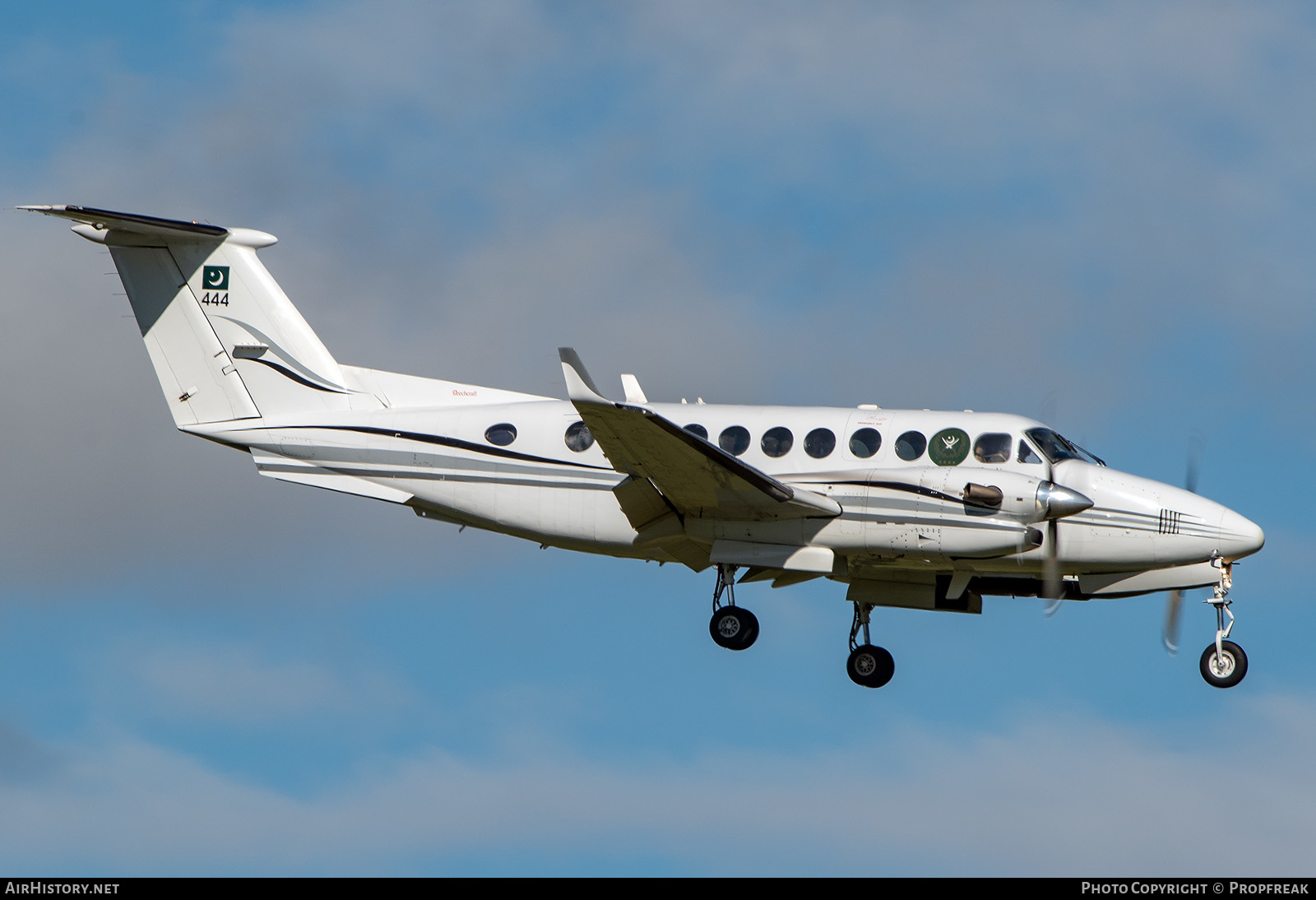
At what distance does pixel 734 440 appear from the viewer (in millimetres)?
22172

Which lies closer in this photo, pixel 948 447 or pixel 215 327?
pixel 948 447

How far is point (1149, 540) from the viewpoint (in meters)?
21.4

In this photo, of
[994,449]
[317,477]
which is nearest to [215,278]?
[317,477]

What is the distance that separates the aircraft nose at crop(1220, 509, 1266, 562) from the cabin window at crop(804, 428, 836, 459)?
5407mm

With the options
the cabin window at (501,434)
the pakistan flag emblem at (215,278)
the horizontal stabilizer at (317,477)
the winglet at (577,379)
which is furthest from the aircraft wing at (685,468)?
the pakistan flag emblem at (215,278)

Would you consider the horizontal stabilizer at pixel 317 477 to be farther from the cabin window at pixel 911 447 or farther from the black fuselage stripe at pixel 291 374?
the cabin window at pixel 911 447

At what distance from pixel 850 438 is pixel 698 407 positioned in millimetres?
2395

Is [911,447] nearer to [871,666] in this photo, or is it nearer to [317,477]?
[871,666]

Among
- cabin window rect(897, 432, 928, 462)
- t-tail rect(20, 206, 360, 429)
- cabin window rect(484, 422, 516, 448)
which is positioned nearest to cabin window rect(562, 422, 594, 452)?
cabin window rect(484, 422, 516, 448)

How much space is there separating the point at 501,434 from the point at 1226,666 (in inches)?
421

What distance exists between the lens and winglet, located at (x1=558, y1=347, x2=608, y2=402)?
18516mm
